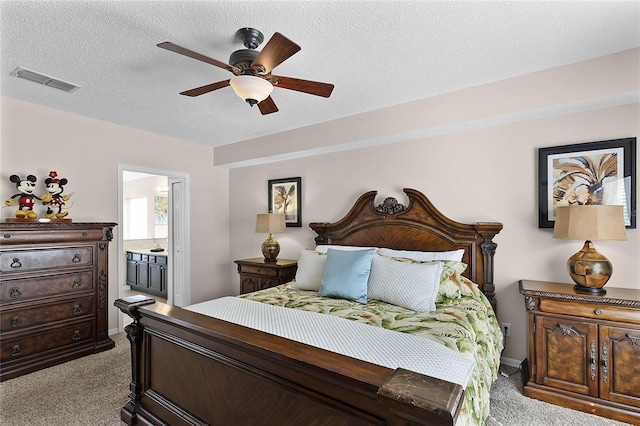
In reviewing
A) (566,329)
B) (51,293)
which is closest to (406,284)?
(566,329)

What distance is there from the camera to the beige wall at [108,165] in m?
3.11

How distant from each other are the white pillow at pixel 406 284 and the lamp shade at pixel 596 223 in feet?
3.11

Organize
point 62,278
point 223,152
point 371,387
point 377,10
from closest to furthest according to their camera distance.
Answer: point 371,387 < point 377,10 < point 62,278 < point 223,152

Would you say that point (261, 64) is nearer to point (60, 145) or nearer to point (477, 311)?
point (477, 311)

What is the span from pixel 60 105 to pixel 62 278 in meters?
1.74

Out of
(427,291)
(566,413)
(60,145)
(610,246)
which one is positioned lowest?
(566,413)

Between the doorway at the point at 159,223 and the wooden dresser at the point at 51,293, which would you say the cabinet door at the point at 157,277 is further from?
the wooden dresser at the point at 51,293

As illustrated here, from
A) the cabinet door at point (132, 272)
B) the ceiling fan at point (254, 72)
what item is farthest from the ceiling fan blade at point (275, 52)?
the cabinet door at point (132, 272)

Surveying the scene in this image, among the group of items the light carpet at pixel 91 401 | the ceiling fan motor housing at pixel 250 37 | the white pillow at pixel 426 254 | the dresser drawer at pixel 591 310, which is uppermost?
the ceiling fan motor housing at pixel 250 37

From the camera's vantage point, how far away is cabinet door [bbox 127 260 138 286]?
6.18m

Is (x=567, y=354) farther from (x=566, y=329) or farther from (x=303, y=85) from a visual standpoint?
(x=303, y=85)

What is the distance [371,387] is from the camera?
39.6 inches

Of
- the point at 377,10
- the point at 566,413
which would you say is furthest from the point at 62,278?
the point at 566,413

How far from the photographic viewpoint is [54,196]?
10.4ft
